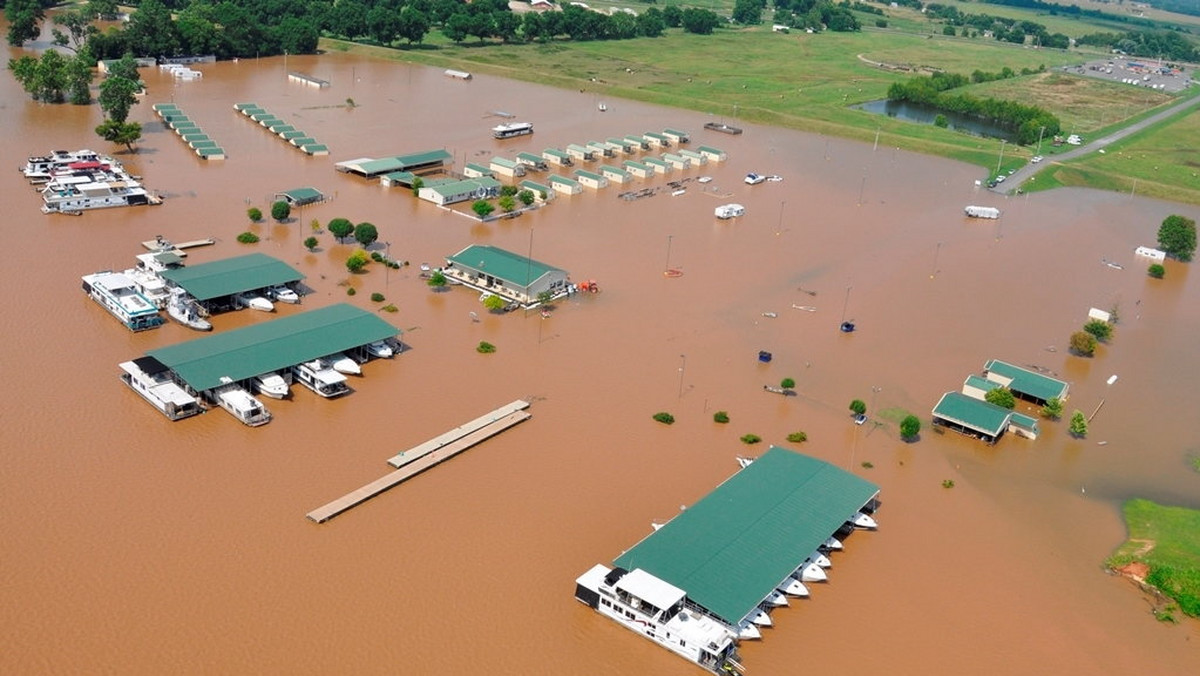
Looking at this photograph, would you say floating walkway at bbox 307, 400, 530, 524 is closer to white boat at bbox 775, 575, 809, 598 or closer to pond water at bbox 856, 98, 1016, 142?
white boat at bbox 775, 575, 809, 598

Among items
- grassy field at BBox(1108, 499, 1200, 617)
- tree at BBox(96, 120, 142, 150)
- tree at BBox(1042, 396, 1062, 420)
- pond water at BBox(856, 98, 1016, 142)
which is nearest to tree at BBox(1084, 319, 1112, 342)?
tree at BBox(1042, 396, 1062, 420)

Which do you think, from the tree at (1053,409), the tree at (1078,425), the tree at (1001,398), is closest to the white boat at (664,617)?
the tree at (1001,398)

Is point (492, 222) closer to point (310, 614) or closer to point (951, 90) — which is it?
point (310, 614)

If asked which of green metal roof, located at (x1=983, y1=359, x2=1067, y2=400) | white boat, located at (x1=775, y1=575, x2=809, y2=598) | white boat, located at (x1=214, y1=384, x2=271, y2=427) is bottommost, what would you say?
white boat, located at (x1=775, y1=575, x2=809, y2=598)

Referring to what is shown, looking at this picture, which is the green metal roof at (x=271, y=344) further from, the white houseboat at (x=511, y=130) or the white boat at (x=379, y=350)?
the white houseboat at (x=511, y=130)

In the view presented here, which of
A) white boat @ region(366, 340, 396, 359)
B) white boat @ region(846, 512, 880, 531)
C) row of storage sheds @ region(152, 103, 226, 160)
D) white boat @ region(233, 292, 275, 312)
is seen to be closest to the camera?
white boat @ region(846, 512, 880, 531)

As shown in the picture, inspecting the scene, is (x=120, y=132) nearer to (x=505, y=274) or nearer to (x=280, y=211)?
(x=280, y=211)

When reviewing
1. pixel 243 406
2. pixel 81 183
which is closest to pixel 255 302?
pixel 243 406
